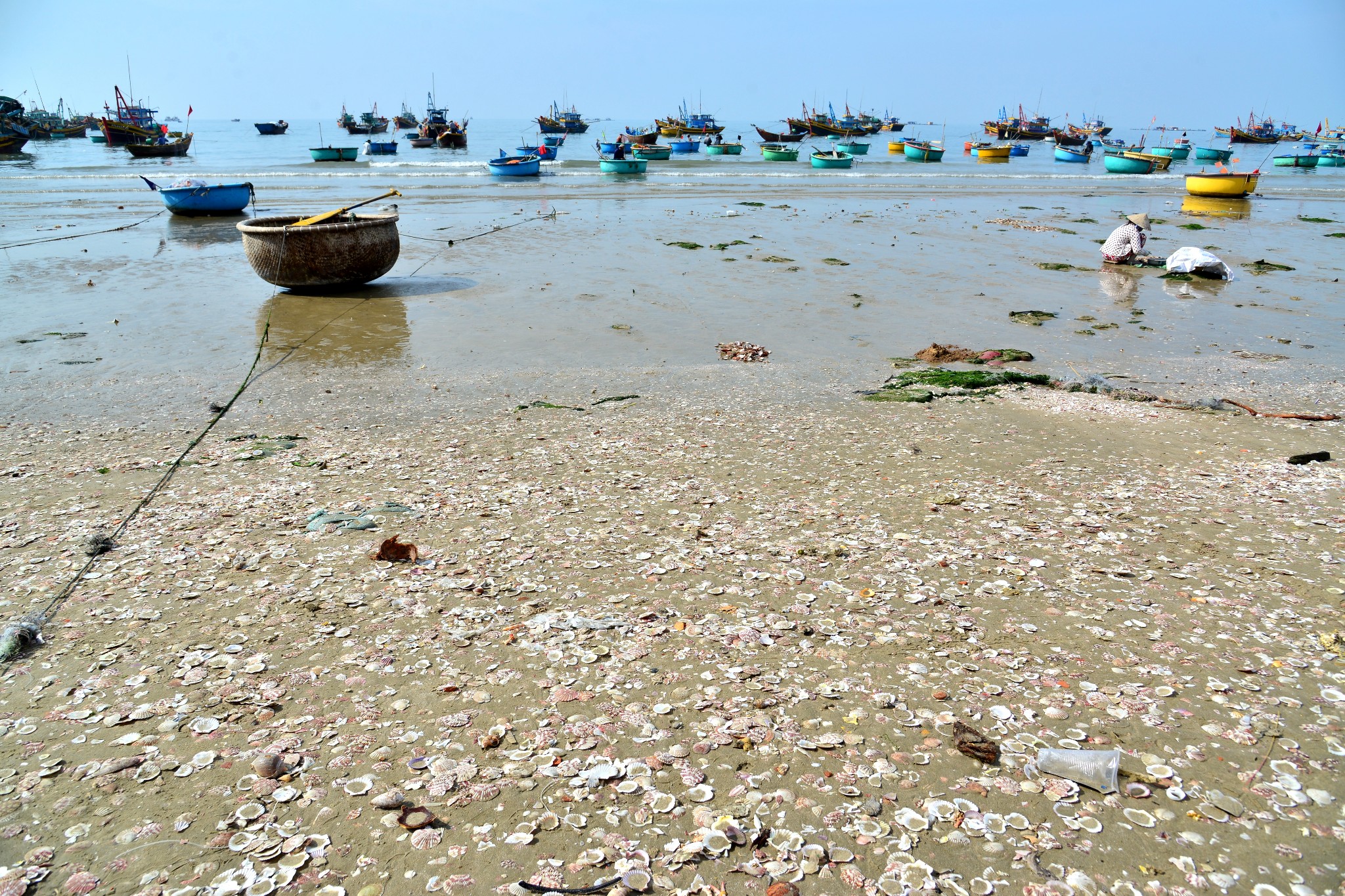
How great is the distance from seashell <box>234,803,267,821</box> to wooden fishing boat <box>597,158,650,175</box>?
43986 millimetres

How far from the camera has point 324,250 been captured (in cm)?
1334

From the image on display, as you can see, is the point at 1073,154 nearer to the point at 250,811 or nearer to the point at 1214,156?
the point at 1214,156

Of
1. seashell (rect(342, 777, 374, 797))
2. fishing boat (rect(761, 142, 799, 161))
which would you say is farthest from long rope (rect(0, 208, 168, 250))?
fishing boat (rect(761, 142, 799, 161))

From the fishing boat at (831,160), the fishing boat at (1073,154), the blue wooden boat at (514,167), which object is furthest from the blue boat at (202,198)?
the fishing boat at (1073,154)

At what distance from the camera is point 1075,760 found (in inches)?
131

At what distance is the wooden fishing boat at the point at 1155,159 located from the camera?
51.0 metres

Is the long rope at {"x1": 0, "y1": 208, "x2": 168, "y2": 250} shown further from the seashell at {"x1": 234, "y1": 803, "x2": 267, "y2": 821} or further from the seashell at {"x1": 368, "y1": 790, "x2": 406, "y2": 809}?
the seashell at {"x1": 368, "y1": 790, "x2": 406, "y2": 809}

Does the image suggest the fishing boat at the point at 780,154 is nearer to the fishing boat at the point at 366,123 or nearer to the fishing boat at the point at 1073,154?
the fishing boat at the point at 1073,154

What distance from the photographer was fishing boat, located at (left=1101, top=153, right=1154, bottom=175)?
5138cm

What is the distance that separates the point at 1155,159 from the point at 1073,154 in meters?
15.1

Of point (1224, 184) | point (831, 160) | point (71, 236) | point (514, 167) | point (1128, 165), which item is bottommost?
point (71, 236)

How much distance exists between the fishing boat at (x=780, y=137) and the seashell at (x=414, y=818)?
76.9 meters

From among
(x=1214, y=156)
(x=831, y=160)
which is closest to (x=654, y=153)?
(x=831, y=160)

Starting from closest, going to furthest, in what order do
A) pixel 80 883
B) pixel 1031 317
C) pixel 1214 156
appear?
1. pixel 80 883
2. pixel 1031 317
3. pixel 1214 156
